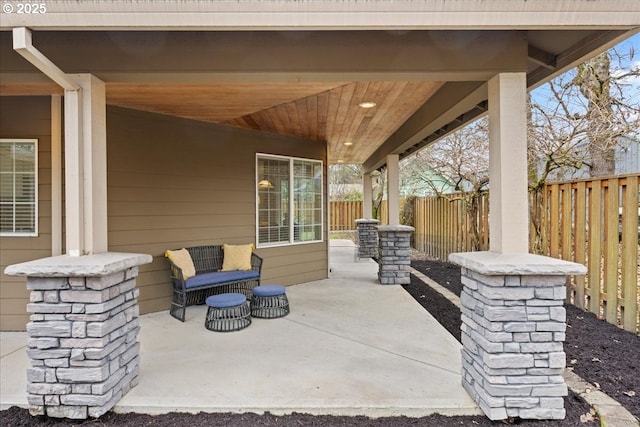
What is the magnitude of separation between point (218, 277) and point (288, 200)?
208 cm

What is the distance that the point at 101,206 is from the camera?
2.74m

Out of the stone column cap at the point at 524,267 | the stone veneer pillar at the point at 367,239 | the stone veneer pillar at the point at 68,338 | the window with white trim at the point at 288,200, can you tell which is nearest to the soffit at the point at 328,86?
the window with white trim at the point at 288,200

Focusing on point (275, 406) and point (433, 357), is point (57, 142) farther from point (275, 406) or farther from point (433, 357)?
point (433, 357)

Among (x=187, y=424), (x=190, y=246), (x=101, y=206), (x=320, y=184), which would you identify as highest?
(x=320, y=184)

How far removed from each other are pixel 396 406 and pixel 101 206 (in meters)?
2.59

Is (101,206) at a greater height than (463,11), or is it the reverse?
(463,11)

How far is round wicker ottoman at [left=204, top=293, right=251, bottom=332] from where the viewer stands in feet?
13.1

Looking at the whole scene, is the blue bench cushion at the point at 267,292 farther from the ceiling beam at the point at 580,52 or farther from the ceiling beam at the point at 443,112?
the ceiling beam at the point at 580,52

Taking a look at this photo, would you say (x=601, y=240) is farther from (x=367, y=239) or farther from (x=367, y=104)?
(x=367, y=239)

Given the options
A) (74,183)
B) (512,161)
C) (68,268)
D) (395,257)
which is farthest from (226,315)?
(395,257)

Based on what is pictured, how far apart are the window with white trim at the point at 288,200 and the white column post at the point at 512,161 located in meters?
4.07

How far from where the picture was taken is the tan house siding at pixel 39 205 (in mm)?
4141

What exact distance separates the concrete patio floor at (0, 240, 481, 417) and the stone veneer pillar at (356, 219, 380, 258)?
5.18 metres

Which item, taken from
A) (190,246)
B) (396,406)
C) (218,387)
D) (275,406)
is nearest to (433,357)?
(396,406)
